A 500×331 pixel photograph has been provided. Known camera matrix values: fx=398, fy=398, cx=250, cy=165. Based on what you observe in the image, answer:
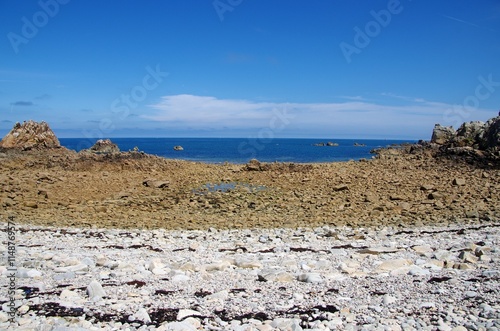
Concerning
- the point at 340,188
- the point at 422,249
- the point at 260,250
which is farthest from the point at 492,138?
the point at 260,250

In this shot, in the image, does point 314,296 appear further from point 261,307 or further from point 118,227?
point 118,227

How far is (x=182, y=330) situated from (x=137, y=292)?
188 centimetres

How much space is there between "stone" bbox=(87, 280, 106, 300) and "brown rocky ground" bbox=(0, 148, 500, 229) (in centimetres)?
754

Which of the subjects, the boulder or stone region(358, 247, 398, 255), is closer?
stone region(358, 247, 398, 255)

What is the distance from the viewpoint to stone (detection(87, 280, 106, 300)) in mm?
6262

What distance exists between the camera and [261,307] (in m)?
5.91

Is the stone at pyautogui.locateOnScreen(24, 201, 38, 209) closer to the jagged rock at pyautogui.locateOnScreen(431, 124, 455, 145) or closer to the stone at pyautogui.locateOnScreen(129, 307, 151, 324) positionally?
the stone at pyautogui.locateOnScreen(129, 307, 151, 324)

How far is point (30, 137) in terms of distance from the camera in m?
39.6

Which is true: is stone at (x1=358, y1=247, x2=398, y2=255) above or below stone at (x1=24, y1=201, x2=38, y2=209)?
above

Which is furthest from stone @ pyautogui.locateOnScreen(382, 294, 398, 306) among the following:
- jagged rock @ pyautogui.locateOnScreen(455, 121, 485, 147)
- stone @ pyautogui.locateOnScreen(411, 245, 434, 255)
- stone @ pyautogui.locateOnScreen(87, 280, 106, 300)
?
jagged rock @ pyautogui.locateOnScreen(455, 121, 485, 147)

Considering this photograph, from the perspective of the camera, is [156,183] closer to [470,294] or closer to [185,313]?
[185,313]

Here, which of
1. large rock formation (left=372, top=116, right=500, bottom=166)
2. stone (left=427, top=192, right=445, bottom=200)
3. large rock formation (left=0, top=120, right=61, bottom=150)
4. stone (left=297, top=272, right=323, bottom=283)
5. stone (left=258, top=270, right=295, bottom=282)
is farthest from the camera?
large rock formation (left=0, top=120, right=61, bottom=150)

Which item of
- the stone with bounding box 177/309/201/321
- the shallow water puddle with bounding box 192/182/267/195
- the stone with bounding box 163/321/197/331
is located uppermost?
the stone with bounding box 163/321/197/331

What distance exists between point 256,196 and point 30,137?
30.0 m
